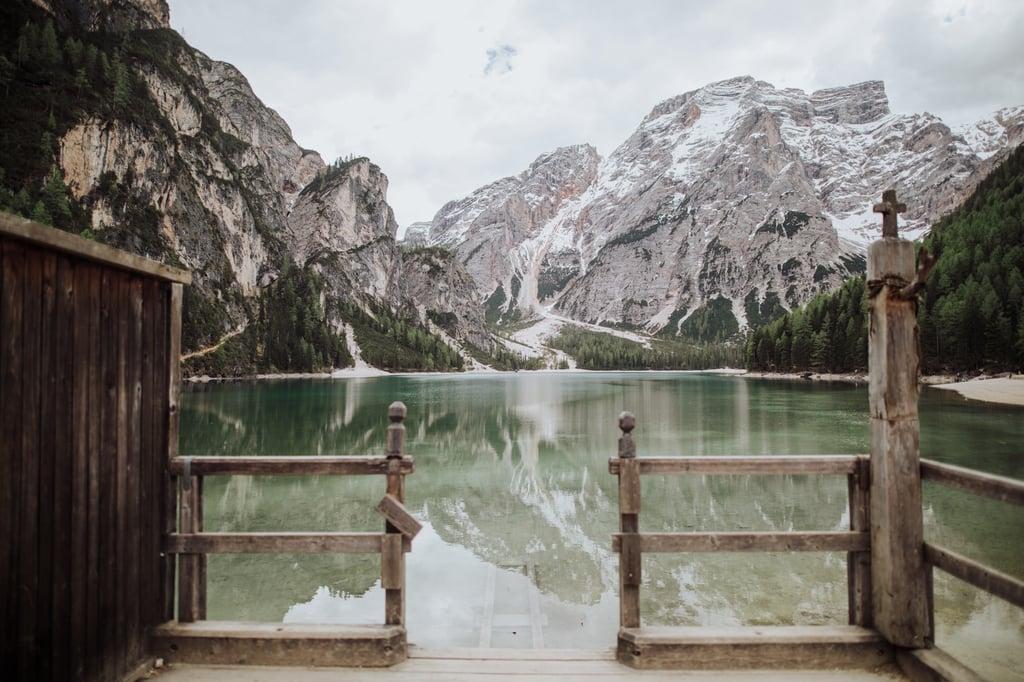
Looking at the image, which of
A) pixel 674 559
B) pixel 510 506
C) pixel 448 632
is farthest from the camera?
pixel 510 506

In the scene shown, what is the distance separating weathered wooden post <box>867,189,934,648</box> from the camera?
5137 mm

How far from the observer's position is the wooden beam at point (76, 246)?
3.79 metres

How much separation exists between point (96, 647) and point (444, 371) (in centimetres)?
19442

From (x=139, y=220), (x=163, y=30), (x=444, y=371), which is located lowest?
(x=444, y=371)

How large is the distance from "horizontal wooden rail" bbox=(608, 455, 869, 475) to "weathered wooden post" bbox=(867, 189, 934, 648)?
319 mm

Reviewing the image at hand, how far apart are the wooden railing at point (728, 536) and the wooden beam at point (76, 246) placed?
14.4 ft

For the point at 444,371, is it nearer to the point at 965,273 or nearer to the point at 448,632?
the point at 965,273

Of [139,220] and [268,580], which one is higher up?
[139,220]

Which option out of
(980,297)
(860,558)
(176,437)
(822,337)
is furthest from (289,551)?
(822,337)

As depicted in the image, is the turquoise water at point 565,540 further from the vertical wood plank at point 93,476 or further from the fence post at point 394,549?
the vertical wood plank at point 93,476

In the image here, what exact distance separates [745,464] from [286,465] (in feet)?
14.8

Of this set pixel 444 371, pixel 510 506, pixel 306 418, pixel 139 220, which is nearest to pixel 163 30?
pixel 139 220

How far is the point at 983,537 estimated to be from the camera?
13148 mm

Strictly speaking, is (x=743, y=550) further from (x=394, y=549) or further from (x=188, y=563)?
(x=188, y=563)
